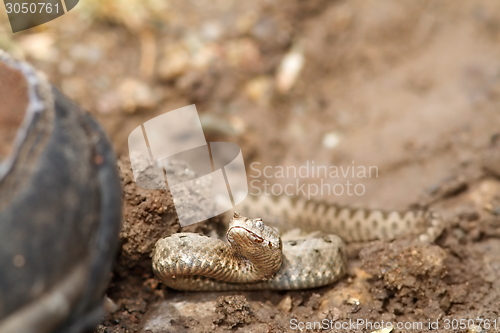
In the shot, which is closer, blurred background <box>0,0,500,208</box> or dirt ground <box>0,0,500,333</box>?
dirt ground <box>0,0,500,333</box>

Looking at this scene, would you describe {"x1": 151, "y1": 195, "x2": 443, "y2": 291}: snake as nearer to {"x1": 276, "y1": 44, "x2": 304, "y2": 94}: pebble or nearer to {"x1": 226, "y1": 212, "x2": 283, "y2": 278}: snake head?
{"x1": 226, "y1": 212, "x2": 283, "y2": 278}: snake head

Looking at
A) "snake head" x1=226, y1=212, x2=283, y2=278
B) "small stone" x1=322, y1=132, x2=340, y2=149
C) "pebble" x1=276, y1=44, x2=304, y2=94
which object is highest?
"pebble" x1=276, y1=44, x2=304, y2=94

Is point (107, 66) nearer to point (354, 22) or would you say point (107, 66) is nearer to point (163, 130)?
point (163, 130)

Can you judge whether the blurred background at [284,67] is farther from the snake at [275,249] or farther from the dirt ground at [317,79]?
the snake at [275,249]

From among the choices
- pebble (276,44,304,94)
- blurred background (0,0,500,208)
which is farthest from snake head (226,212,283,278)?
pebble (276,44,304,94)

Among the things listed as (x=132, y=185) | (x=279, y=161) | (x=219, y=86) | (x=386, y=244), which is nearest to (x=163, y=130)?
(x=219, y=86)

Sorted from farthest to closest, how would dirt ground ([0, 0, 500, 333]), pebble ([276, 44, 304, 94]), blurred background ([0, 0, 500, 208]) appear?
pebble ([276, 44, 304, 94])
blurred background ([0, 0, 500, 208])
dirt ground ([0, 0, 500, 333])

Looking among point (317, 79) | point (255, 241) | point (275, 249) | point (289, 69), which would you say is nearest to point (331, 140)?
point (317, 79)
